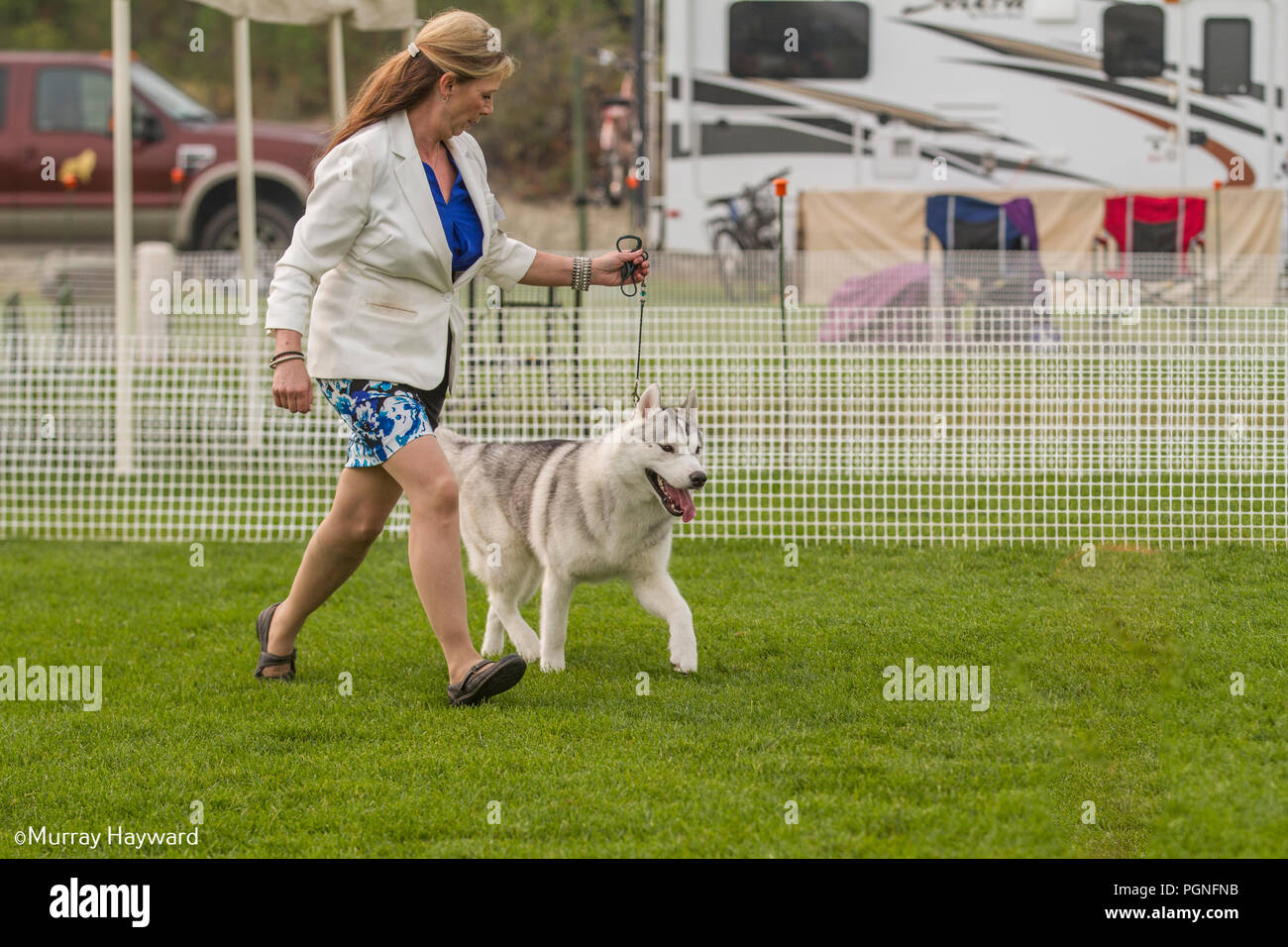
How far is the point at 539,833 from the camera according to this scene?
3.38m

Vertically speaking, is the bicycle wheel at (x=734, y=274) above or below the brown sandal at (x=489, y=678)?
above

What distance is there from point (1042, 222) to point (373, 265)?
1025cm

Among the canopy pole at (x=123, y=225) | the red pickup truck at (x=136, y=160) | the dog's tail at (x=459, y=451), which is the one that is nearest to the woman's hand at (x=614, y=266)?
the dog's tail at (x=459, y=451)

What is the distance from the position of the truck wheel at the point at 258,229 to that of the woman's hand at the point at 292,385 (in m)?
10.1

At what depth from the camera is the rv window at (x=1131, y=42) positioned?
47.1 feet

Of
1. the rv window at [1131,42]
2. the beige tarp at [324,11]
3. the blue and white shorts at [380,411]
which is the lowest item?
the blue and white shorts at [380,411]

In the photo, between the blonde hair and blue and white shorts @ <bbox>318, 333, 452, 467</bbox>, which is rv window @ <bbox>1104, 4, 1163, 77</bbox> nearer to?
the blonde hair

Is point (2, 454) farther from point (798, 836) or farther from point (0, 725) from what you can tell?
point (798, 836)

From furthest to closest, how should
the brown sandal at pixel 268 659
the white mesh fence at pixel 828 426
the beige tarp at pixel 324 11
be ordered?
the beige tarp at pixel 324 11
the white mesh fence at pixel 828 426
the brown sandal at pixel 268 659

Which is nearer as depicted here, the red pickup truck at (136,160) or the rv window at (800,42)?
the red pickup truck at (136,160)

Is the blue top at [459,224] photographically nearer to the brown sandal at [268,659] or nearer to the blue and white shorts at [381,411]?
the blue and white shorts at [381,411]

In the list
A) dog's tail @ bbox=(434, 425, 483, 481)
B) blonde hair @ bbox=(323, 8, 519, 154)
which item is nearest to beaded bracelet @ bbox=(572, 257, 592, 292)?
blonde hair @ bbox=(323, 8, 519, 154)

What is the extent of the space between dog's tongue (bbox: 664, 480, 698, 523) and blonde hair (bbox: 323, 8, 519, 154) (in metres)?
1.39

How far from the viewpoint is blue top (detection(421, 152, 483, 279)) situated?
419 cm
